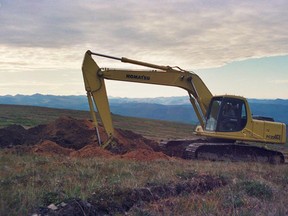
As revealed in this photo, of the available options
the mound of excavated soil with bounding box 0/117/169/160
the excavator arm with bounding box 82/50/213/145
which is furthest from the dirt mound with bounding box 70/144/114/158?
the excavator arm with bounding box 82/50/213/145

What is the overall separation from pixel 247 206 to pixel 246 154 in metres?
10.4

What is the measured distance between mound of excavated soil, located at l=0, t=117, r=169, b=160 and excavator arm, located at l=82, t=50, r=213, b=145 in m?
1.23

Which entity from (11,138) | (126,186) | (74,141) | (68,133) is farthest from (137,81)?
(126,186)

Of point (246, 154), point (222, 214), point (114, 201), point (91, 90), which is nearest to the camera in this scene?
point (222, 214)

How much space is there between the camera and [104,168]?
11.8 m

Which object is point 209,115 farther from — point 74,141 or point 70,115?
point 70,115

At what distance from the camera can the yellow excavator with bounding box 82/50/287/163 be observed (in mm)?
17344

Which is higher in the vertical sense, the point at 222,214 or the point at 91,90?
the point at 91,90

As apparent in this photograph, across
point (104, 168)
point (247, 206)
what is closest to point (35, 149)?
point (104, 168)

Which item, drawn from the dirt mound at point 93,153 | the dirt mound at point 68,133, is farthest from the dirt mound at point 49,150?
the dirt mound at point 68,133

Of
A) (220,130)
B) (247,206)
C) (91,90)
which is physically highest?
(91,90)

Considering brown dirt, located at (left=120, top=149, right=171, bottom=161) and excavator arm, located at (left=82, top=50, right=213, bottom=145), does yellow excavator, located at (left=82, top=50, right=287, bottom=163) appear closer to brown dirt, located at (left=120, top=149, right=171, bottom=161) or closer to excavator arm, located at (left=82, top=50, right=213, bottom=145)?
excavator arm, located at (left=82, top=50, right=213, bottom=145)

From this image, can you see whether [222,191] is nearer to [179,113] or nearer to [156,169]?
[156,169]

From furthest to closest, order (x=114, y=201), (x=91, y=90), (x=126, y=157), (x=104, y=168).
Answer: (x=91, y=90) → (x=126, y=157) → (x=104, y=168) → (x=114, y=201)
